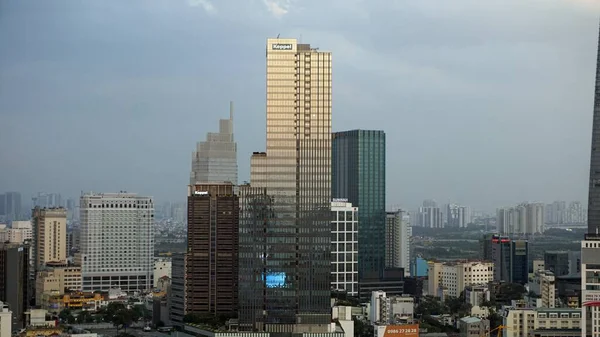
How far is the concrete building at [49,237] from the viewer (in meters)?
18.6

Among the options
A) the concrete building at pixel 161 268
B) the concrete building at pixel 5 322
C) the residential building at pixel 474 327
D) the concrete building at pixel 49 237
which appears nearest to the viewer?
the concrete building at pixel 5 322

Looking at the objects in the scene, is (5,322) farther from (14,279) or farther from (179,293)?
(179,293)

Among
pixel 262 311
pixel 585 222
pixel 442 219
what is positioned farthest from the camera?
pixel 442 219

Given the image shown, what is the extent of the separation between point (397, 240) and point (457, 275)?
2.91 m

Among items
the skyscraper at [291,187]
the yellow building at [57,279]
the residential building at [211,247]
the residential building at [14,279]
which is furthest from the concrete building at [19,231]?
the skyscraper at [291,187]

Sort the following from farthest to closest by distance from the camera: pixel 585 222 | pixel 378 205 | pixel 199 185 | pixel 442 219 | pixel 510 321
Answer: pixel 378 205 < pixel 442 219 < pixel 585 222 < pixel 199 185 < pixel 510 321

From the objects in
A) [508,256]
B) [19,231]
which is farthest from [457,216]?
[19,231]

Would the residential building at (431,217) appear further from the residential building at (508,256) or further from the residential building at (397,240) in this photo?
the residential building at (508,256)

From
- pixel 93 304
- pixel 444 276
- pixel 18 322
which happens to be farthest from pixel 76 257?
pixel 18 322

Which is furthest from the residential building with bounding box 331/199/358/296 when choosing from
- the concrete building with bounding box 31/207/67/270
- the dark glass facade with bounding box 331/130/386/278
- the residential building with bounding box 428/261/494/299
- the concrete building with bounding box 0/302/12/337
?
the concrete building with bounding box 0/302/12/337

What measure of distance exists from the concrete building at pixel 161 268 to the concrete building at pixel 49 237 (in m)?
1.80

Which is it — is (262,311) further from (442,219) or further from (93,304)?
(442,219)

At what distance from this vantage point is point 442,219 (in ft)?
64.6

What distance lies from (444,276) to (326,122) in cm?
878
